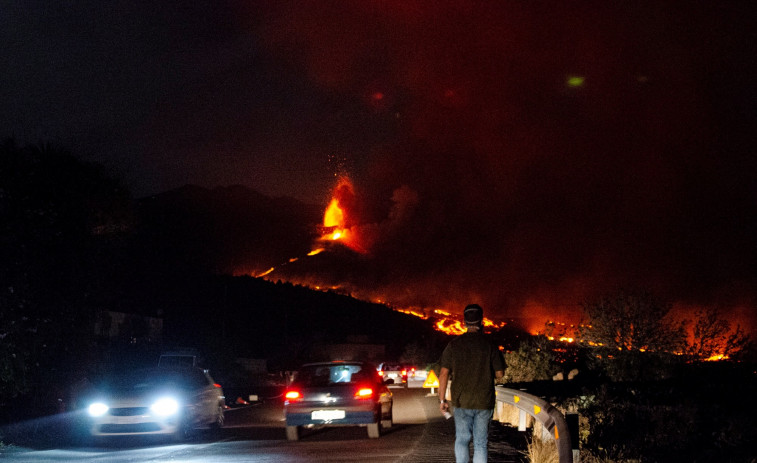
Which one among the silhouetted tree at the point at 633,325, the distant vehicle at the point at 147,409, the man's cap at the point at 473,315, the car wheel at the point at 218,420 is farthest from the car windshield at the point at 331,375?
the silhouetted tree at the point at 633,325

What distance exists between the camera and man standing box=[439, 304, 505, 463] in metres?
8.41

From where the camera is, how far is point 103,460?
1310 centimetres

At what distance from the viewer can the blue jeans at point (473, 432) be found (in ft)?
27.5

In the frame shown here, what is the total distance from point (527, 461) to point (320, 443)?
5.24m

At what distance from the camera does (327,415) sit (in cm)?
1569

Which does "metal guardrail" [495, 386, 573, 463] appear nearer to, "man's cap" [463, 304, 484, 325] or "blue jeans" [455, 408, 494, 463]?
"blue jeans" [455, 408, 494, 463]

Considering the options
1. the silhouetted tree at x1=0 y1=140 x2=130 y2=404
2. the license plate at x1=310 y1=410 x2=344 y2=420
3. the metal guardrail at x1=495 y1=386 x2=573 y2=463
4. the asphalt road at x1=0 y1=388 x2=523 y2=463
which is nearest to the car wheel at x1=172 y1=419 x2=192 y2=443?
the asphalt road at x1=0 y1=388 x2=523 y2=463

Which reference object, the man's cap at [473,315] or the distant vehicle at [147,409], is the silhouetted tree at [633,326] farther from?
the man's cap at [473,315]

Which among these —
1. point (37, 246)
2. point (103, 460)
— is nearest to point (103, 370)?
point (37, 246)

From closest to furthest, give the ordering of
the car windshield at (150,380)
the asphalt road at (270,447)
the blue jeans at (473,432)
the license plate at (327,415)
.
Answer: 1. the blue jeans at (473,432)
2. the asphalt road at (270,447)
3. the license plate at (327,415)
4. the car windshield at (150,380)

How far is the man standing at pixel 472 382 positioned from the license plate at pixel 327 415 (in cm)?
740

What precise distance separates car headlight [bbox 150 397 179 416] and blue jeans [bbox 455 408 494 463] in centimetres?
889

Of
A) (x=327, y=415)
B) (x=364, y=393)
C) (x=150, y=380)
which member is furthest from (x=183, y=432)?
(x=364, y=393)

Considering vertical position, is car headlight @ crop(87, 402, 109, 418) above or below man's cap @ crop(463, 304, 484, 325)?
below
